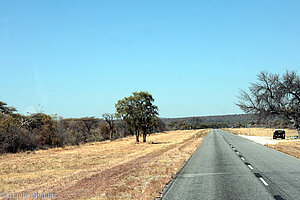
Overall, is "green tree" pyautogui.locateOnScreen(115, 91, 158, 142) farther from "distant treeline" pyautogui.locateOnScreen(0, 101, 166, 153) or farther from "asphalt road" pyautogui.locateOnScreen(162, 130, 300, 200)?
"asphalt road" pyautogui.locateOnScreen(162, 130, 300, 200)

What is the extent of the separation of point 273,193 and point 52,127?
148 feet

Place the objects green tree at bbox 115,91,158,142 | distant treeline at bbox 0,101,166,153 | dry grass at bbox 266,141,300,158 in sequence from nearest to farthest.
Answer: dry grass at bbox 266,141,300,158, distant treeline at bbox 0,101,166,153, green tree at bbox 115,91,158,142

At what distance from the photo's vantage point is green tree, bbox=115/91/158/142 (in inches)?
1982

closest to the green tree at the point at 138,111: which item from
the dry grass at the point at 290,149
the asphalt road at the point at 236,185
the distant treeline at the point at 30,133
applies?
the distant treeline at the point at 30,133

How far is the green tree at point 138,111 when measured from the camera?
5034cm

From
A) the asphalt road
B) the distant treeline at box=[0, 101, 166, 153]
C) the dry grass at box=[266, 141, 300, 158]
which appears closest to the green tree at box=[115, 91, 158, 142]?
the distant treeline at box=[0, 101, 166, 153]

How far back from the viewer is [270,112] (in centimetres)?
5038

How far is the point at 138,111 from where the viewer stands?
5031 cm

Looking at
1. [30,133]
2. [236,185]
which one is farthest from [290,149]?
[30,133]

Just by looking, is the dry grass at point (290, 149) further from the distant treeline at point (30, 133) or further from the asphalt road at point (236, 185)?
the distant treeline at point (30, 133)

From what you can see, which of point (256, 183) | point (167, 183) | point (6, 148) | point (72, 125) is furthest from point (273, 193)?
point (72, 125)

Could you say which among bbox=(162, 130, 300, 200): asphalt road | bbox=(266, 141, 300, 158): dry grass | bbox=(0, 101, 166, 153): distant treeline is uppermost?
bbox=(0, 101, 166, 153): distant treeline

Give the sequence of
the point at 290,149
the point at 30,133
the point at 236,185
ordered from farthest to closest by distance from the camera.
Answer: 1. the point at 30,133
2. the point at 290,149
3. the point at 236,185

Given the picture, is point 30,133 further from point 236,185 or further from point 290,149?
point 236,185
